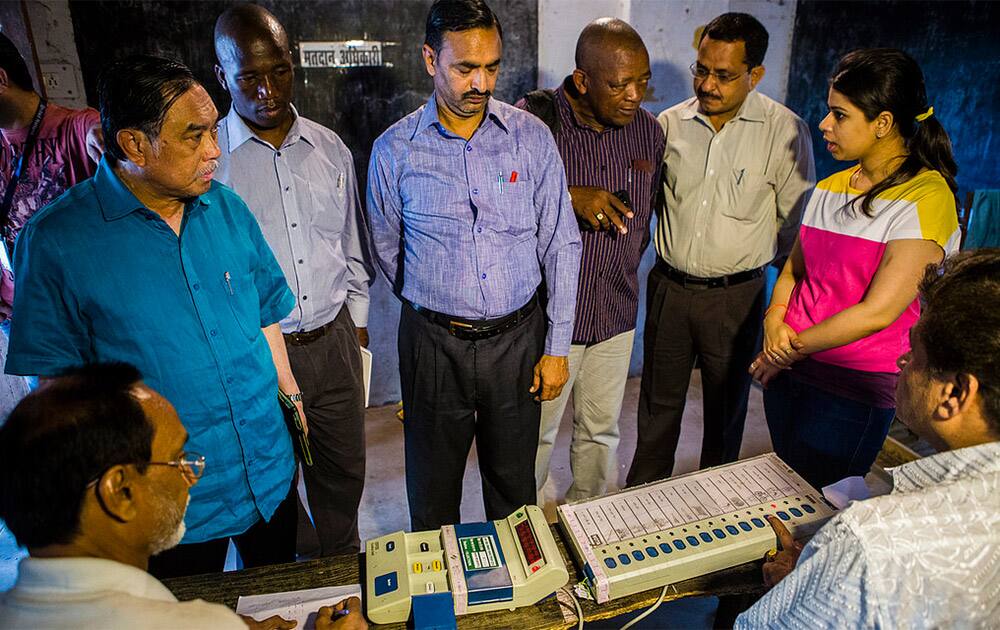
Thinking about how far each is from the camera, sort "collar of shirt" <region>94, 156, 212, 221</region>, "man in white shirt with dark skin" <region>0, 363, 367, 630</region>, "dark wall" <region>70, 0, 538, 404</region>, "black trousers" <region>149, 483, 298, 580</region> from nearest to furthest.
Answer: "man in white shirt with dark skin" <region>0, 363, 367, 630</region>
"collar of shirt" <region>94, 156, 212, 221</region>
"black trousers" <region>149, 483, 298, 580</region>
"dark wall" <region>70, 0, 538, 404</region>

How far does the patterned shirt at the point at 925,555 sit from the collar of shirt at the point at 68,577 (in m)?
1.07

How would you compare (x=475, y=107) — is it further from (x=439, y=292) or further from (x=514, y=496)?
(x=514, y=496)

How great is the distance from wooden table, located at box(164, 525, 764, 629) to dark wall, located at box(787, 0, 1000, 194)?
2996 millimetres

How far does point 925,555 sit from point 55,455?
1.27 metres

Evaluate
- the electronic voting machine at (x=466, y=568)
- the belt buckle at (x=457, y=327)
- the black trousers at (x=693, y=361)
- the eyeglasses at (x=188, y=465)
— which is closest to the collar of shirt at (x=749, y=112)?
the black trousers at (x=693, y=361)

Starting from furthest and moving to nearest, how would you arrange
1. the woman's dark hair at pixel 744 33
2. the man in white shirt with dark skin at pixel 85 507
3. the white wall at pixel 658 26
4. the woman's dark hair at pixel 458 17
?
the white wall at pixel 658 26
the woman's dark hair at pixel 744 33
the woman's dark hair at pixel 458 17
the man in white shirt with dark skin at pixel 85 507

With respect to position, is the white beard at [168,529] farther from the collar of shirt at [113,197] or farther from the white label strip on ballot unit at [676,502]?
the white label strip on ballot unit at [676,502]

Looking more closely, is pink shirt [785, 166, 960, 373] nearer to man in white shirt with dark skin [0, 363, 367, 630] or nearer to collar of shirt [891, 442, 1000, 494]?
collar of shirt [891, 442, 1000, 494]

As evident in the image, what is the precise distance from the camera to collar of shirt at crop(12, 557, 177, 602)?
838 millimetres

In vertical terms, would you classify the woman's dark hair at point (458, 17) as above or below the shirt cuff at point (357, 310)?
above

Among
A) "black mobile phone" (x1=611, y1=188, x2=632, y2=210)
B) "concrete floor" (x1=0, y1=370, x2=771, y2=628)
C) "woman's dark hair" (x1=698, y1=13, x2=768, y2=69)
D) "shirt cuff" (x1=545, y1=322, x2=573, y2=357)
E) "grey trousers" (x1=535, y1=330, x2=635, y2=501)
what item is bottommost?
"concrete floor" (x1=0, y1=370, x2=771, y2=628)

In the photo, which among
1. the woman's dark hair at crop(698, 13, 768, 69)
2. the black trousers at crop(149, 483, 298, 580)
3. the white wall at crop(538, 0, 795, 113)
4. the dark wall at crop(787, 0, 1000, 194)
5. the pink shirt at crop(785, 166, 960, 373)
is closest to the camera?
the black trousers at crop(149, 483, 298, 580)

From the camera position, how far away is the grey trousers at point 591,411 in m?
2.42

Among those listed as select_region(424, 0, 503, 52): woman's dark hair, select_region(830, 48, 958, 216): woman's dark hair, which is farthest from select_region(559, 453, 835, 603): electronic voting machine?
select_region(424, 0, 503, 52): woman's dark hair
